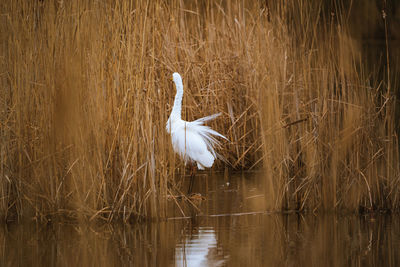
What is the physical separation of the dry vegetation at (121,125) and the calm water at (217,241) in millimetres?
139

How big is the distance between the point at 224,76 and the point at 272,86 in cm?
193

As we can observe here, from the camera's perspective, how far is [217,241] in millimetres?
3336

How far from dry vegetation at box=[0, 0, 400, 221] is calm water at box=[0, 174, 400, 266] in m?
0.14

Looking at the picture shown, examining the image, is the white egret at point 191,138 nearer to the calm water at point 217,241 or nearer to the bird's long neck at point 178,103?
the bird's long neck at point 178,103

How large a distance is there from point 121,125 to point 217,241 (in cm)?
80

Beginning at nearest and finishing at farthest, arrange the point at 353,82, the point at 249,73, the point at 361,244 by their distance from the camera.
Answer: the point at 361,244
the point at 353,82
the point at 249,73

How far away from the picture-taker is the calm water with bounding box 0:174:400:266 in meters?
3.02

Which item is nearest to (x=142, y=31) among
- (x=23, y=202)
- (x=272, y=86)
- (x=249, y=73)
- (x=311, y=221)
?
(x=272, y=86)

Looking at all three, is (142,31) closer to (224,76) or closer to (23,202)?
(23,202)

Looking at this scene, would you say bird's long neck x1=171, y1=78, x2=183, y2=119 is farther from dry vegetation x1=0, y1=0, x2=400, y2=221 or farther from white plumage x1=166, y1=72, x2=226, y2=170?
dry vegetation x1=0, y1=0, x2=400, y2=221

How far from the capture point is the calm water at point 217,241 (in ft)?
9.91

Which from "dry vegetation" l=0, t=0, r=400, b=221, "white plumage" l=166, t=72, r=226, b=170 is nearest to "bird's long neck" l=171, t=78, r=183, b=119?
"white plumage" l=166, t=72, r=226, b=170

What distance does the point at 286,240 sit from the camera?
3.36 metres

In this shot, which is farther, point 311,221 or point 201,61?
point 201,61
